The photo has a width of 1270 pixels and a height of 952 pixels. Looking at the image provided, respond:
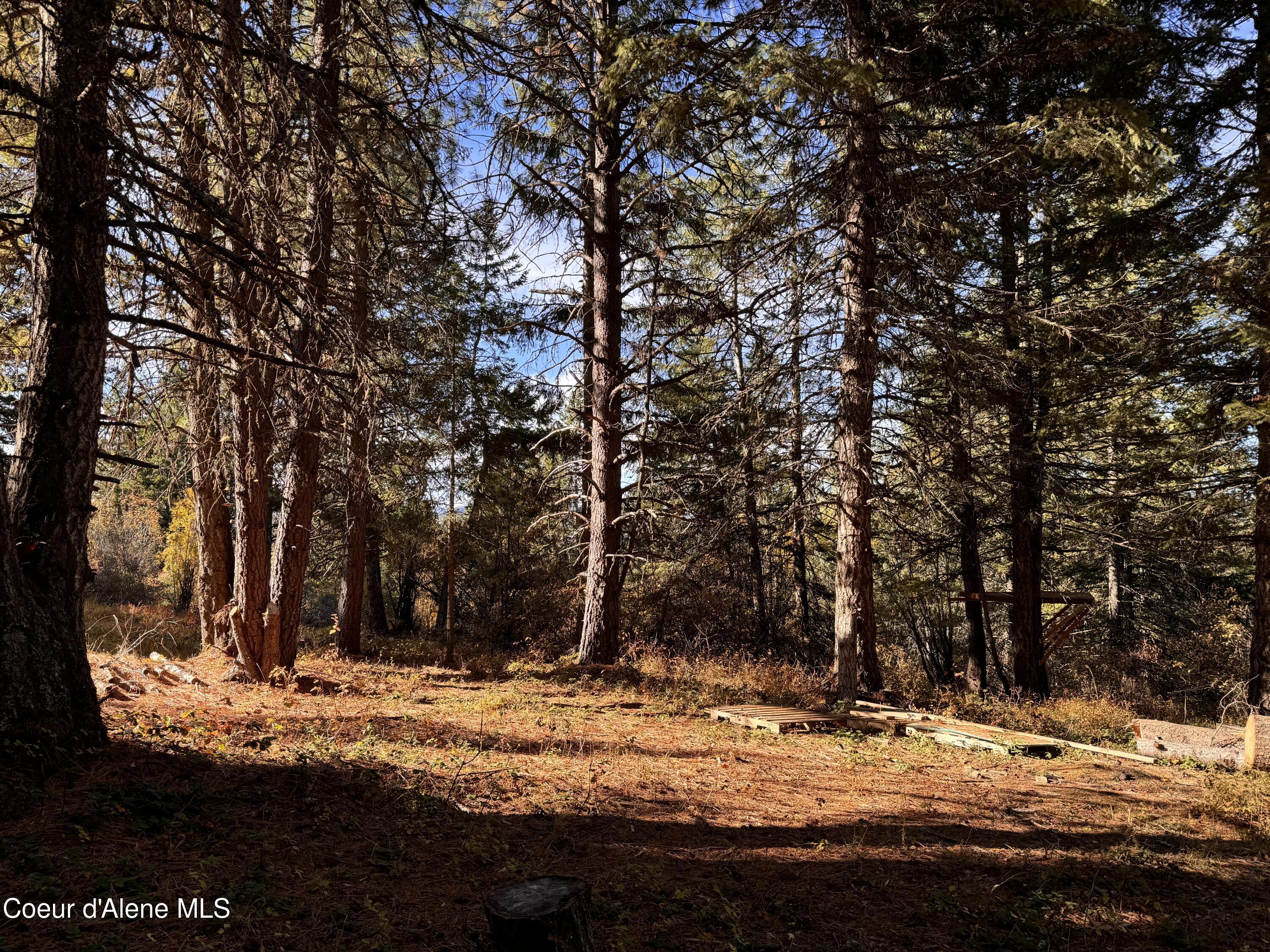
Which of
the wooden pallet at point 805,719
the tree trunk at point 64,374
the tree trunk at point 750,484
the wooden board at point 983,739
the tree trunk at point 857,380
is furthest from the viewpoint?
the tree trunk at point 750,484

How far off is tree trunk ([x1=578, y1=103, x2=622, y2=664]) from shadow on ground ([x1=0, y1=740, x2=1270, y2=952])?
8.03 meters

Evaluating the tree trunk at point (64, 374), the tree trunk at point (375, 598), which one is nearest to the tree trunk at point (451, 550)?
the tree trunk at point (375, 598)

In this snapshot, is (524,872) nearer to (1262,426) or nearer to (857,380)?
(857,380)

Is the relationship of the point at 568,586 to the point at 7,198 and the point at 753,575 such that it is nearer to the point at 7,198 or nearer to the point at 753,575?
the point at 753,575

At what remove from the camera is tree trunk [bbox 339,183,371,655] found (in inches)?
261

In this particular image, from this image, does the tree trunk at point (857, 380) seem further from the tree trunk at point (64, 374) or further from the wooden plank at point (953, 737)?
the tree trunk at point (64, 374)

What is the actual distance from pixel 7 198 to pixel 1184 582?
21593 millimetres

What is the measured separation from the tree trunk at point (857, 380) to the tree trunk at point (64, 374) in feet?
29.2

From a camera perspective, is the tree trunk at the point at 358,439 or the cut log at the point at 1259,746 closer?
the tree trunk at the point at 358,439

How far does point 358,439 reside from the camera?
12820 mm

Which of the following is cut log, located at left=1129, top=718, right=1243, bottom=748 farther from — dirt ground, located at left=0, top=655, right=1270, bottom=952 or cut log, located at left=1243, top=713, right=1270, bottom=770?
dirt ground, located at left=0, top=655, right=1270, bottom=952

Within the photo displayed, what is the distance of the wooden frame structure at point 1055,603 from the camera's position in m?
14.6

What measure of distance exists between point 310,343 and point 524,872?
6.36 metres

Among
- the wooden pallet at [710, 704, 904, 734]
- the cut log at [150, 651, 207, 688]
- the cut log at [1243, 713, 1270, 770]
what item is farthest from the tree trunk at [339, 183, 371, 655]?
the cut log at [1243, 713, 1270, 770]
